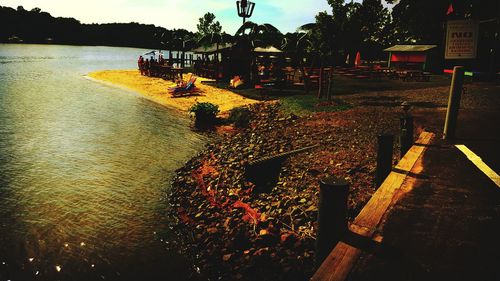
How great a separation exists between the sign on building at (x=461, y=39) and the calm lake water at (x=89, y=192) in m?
6.59

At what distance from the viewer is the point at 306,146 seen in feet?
30.4

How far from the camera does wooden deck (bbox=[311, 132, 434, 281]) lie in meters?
2.87

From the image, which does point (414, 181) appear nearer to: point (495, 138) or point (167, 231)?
point (495, 138)

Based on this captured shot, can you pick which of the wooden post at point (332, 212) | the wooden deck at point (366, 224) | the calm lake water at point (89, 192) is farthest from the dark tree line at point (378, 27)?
the calm lake water at point (89, 192)

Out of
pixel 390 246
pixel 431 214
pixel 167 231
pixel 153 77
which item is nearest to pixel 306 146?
pixel 167 231

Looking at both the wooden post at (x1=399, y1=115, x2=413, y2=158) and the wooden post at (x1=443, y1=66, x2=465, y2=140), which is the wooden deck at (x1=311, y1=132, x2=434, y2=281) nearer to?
the wooden post at (x1=399, y1=115, x2=413, y2=158)

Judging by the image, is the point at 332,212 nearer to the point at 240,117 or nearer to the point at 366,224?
the point at 366,224

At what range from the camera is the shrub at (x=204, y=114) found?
48.2 ft

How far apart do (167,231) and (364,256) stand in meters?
4.52

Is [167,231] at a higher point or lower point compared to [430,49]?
lower

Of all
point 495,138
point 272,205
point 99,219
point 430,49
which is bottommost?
point 99,219

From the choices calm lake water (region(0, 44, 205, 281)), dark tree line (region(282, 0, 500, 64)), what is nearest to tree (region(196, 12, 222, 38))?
dark tree line (region(282, 0, 500, 64))

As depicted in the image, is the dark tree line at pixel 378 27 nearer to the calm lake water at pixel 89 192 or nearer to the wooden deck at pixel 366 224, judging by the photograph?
the wooden deck at pixel 366 224

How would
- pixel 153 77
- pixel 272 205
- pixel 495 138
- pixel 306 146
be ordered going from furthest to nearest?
pixel 153 77 → pixel 306 146 → pixel 495 138 → pixel 272 205
